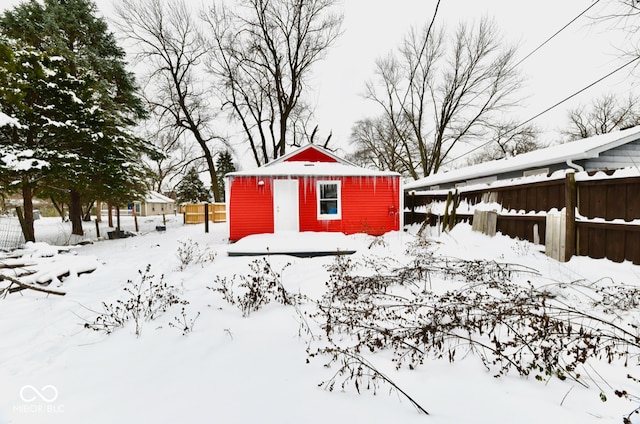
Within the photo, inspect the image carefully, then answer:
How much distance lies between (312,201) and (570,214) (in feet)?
23.6

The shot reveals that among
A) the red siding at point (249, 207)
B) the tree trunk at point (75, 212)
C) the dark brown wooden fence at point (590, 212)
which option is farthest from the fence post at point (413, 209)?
the tree trunk at point (75, 212)

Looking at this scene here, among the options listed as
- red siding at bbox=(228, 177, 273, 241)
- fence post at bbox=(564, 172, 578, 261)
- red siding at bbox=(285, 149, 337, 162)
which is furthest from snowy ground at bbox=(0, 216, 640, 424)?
red siding at bbox=(285, 149, 337, 162)

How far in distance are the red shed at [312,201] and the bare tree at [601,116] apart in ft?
85.4

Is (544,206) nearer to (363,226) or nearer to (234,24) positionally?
(363,226)

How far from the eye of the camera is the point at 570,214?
477cm

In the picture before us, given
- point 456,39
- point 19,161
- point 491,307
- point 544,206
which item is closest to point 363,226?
point 544,206

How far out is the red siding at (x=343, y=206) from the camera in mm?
9648

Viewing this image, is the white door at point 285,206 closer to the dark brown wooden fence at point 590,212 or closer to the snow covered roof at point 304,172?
the snow covered roof at point 304,172

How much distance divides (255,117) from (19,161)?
16.5 m

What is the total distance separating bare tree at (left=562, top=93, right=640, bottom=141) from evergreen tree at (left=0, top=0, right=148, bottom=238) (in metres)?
35.5

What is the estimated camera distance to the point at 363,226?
33.4ft

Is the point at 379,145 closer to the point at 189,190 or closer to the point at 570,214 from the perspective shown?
the point at 189,190

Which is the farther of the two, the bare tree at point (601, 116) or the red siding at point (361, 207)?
the bare tree at point (601, 116)

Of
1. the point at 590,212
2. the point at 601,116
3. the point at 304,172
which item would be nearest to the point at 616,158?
the point at 590,212
